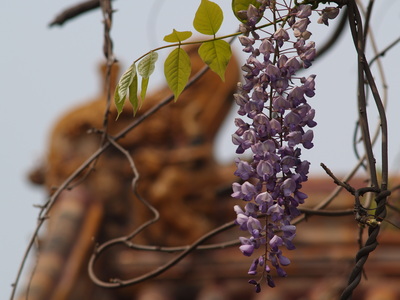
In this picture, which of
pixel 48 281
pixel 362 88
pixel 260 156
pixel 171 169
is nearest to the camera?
pixel 260 156

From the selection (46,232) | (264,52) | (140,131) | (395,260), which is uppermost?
(264,52)

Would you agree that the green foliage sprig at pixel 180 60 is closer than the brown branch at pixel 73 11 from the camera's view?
Yes

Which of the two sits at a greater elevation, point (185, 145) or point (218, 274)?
point (185, 145)

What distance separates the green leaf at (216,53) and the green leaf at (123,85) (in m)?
0.11

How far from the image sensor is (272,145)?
4.84ft

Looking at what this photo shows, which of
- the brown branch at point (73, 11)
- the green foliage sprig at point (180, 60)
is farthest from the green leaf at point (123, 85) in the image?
the brown branch at point (73, 11)

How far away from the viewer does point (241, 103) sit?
1.50 m

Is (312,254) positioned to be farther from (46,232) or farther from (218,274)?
(46,232)

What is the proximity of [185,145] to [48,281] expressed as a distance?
0.90 meters

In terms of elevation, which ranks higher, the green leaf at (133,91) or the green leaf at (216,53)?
the green leaf at (216,53)

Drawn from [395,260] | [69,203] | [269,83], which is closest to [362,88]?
[269,83]

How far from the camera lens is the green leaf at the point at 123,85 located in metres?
1.64

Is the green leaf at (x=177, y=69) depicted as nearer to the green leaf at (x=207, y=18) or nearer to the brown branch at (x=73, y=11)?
the green leaf at (x=207, y=18)

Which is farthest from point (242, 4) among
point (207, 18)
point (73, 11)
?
point (73, 11)
